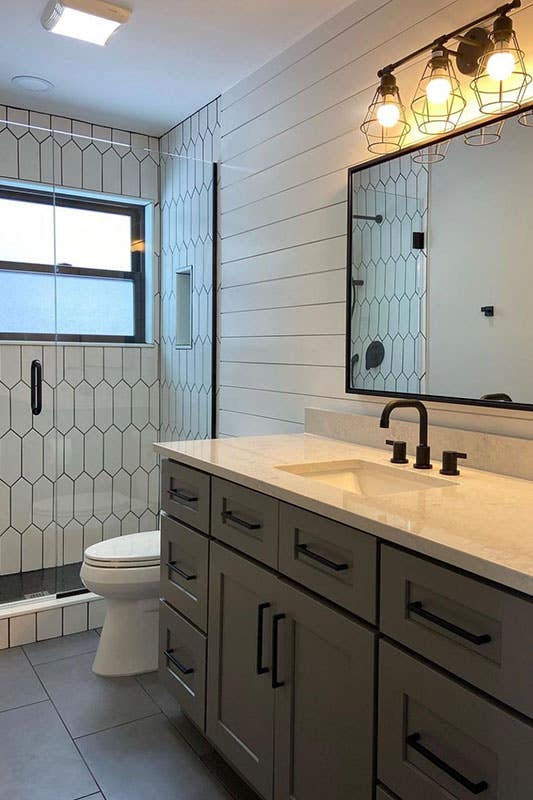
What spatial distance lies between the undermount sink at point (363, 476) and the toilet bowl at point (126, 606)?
3.01 ft

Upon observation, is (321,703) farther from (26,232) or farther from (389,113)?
(26,232)

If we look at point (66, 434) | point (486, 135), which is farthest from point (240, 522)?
point (66, 434)

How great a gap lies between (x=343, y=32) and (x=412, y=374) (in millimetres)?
1265

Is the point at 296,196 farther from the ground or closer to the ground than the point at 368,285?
farther from the ground

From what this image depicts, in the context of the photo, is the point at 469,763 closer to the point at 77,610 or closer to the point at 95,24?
the point at 77,610

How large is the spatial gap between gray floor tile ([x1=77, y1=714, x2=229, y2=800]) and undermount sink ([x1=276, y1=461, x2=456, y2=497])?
2.97 feet

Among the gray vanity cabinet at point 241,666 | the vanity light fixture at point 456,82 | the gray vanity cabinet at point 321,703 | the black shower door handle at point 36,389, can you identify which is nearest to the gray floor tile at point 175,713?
the gray vanity cabinet at point 241,666

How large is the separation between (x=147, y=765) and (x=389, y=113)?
2.07m

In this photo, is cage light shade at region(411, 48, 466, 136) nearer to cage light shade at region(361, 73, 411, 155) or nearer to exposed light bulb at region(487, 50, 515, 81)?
cage light shade at region(361, 73, 411, 155)

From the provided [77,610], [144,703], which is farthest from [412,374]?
[77,610]

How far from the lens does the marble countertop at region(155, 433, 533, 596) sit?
102 cm

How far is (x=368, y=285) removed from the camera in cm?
221

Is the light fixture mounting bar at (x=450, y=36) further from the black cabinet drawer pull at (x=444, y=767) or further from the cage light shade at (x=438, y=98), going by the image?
the black cabinet drawer pull at (x=444, y=767)

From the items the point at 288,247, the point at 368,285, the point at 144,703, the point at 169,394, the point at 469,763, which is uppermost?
the point at 288,247
